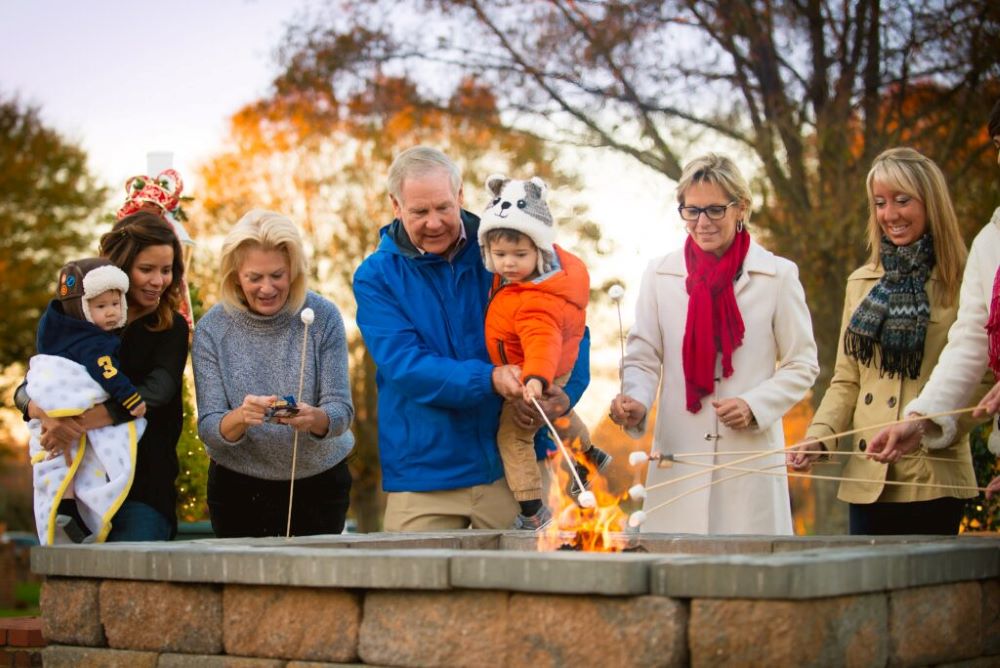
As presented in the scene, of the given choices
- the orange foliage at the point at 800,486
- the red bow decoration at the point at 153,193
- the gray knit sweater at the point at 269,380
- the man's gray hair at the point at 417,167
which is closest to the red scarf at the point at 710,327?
the man's gray hair at the point at 417,167

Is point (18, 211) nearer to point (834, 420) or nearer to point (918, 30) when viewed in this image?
point (918, 30)

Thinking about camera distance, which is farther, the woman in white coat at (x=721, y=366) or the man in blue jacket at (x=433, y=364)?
the woman in white coat at (x=721, y=366)

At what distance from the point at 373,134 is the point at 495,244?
41.4 feet

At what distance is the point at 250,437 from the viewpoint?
547 cm

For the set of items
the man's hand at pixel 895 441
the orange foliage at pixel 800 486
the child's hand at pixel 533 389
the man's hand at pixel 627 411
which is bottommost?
the orange foliage at pixel 800 486

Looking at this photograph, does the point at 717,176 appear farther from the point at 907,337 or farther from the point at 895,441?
the point at 895,441

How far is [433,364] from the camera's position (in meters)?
5.14

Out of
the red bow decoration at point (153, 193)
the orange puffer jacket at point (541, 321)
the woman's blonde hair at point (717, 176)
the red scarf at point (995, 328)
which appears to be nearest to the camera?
the red scarf at point (995, 328)

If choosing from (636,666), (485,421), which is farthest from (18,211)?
(636,666)

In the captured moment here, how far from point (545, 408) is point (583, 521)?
17.9 inches

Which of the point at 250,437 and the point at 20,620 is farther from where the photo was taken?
the point at 20,620

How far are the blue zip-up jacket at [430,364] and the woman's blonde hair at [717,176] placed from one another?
81 centimetres

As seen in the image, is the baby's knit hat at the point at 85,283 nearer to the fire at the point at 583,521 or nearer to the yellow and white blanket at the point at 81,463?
the yellow and white blanket at the point at 81,463

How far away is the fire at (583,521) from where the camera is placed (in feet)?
15.6
